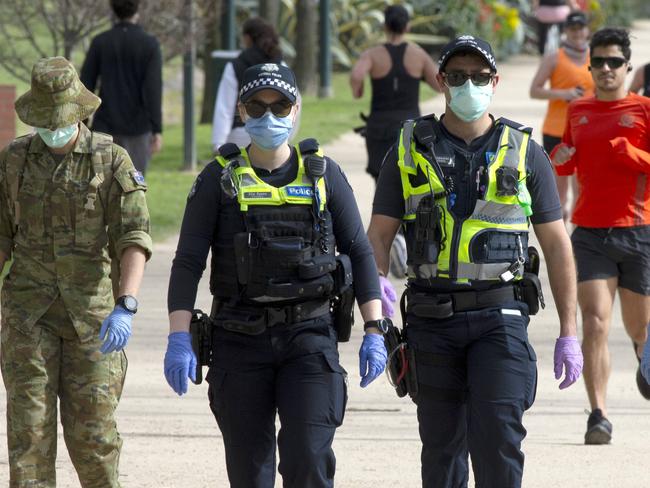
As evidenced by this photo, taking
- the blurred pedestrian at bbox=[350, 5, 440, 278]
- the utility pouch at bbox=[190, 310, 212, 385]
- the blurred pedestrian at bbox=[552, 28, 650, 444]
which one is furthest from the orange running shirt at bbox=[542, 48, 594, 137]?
the utility pouch at bbox=[190, 310, 212, 385]

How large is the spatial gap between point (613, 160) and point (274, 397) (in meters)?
2.84

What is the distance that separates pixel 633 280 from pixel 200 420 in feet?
7.25

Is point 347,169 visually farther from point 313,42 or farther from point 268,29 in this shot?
point 313,42

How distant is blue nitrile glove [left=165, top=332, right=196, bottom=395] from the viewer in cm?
509

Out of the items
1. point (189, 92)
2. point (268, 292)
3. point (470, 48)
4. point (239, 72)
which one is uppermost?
point (470, 48)

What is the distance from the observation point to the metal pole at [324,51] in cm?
2766

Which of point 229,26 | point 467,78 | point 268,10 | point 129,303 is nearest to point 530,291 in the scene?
point 467,78

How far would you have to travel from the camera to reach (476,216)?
5426 millimetres

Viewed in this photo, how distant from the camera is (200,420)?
25.6 ft

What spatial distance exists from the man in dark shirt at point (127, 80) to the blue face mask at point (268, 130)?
622 centimetres

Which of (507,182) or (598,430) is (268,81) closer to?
(507,182)

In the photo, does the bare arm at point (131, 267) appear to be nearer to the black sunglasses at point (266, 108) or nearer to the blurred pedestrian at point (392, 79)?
the black sunglasses at point (266, 108)

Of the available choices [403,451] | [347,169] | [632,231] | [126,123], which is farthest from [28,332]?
[347,169]

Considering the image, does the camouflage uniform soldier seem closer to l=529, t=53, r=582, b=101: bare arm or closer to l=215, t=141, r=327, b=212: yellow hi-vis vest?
l=215, t=141, r=327, b=212: yellow hi-vis vest
